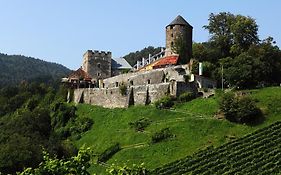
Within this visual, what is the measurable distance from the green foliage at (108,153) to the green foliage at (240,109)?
10616mm

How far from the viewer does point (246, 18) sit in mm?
69500

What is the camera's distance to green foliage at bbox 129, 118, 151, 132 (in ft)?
183

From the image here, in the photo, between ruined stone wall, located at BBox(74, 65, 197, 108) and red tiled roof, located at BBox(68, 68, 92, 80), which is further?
red tiled roof, located at BBox(68, 68, 92, 80)

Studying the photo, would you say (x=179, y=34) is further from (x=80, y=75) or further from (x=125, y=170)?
(x=125, y=170)

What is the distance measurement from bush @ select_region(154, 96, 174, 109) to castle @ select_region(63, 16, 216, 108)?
44.2 inches

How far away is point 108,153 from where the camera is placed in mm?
52031

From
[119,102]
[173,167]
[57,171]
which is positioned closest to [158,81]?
[119,102]

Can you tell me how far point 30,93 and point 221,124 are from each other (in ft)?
157

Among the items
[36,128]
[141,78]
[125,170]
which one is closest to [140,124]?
[141,78]

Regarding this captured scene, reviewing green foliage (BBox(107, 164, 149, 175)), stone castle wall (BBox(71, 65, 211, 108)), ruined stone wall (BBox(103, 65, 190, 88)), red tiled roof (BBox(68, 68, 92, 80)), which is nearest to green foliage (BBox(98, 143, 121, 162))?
stone castle wall (BBox(71, 65, 211, 108))

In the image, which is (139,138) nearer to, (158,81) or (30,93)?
(158,81)

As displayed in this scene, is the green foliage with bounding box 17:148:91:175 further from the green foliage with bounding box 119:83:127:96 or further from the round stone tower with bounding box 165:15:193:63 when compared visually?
the round stone tower with bounding box 165:15:193:63

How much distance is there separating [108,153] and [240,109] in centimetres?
1286

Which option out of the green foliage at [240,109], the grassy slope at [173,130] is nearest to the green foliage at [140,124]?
the grassy slope at [173,130]
